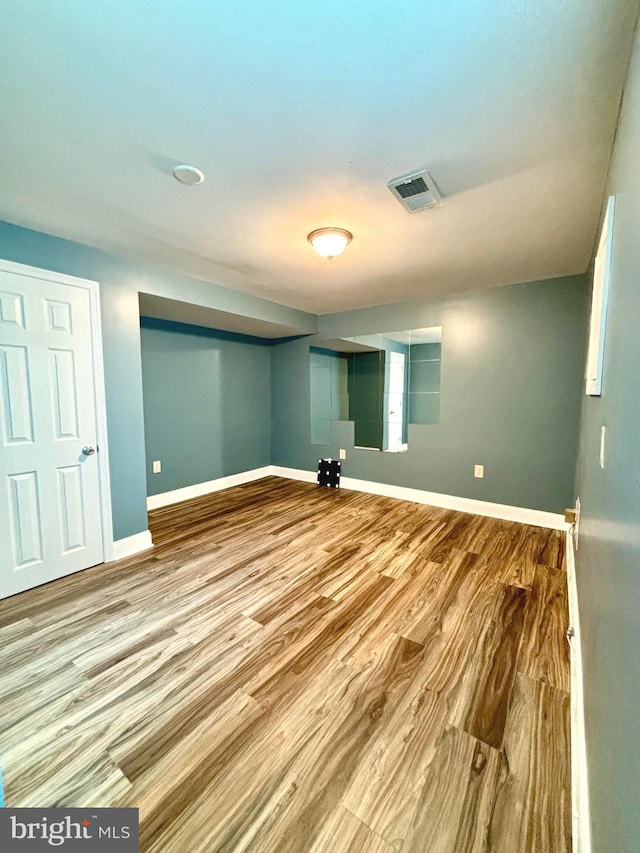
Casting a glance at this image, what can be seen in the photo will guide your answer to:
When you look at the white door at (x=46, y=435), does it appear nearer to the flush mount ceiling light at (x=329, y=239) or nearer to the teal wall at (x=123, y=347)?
the teal wall at (x=123, y=347)

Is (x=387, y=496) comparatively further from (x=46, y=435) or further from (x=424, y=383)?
(x=46, y=435)

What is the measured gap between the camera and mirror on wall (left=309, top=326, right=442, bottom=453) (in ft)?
12.4

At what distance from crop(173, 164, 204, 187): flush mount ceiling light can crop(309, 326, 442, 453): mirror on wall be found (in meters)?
2.75

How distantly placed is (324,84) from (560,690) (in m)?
2.52

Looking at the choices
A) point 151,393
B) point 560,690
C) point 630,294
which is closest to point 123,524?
point 151,393

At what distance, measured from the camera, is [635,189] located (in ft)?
2.69

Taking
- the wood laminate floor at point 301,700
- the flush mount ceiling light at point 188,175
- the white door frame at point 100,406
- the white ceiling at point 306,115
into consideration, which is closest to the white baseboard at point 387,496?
the wood laminate floor at point 301,700

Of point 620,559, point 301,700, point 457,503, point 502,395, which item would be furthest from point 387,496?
point 620,559

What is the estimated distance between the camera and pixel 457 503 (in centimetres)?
357

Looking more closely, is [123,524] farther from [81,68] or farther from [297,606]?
[81,68]

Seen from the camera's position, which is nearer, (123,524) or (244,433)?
(123,524)

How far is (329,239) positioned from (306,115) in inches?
33.0

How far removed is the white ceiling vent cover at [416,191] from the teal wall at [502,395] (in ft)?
6.15

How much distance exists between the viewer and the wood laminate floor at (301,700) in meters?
0.98
